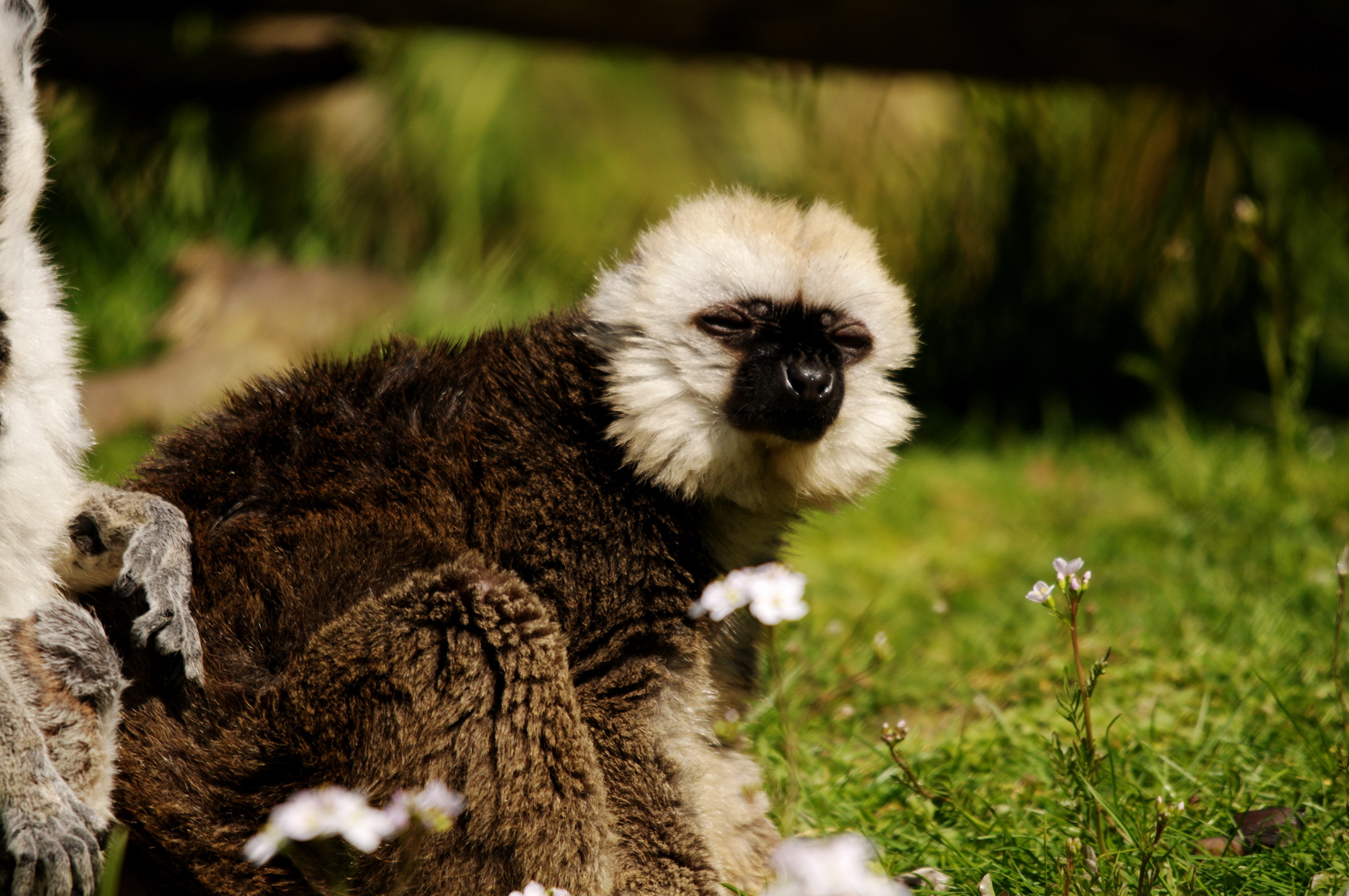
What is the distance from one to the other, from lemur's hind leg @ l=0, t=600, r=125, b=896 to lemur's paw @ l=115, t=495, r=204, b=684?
14cm

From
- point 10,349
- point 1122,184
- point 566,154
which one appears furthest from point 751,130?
point 10,349

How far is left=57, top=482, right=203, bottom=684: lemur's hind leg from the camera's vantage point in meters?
3.00

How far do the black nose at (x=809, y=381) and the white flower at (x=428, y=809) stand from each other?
150cm

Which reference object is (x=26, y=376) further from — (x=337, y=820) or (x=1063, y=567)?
(x=1063, y=567)

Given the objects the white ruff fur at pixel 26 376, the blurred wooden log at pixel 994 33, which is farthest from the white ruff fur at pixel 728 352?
the blurred wooden log at pixel 994 33

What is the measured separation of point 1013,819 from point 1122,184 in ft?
21.7

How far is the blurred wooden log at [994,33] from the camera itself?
24.3 ft

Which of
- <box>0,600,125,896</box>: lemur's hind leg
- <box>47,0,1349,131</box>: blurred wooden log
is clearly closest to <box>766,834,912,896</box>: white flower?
<box>0,600,125,896</box>: lemur's hind leg

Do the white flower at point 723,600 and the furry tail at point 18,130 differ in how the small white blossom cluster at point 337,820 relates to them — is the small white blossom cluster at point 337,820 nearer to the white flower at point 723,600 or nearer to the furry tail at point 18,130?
the white flower at point 723,600

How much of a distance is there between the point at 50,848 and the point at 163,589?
0.65m

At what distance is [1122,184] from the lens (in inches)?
351

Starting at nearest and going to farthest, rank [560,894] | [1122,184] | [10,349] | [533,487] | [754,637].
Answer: [560,894]
[10,349]
[533,487]
[754,637]
[1122,184]

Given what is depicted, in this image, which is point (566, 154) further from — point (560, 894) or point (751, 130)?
point (560, 894)

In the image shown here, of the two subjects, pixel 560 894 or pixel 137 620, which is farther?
pixel 137 620
